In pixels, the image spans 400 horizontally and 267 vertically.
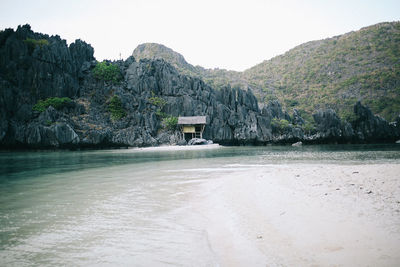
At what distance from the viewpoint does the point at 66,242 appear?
5.38 m

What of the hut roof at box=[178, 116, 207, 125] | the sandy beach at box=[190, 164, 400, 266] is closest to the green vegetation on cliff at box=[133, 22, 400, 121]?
the hut roof at box=[178, 116, 207, 125]

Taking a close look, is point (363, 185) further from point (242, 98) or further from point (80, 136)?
point (242, 98)

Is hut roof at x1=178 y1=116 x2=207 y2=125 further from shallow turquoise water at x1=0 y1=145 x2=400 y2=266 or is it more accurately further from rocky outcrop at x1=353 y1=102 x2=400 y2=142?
shallow turquoise water at x1=0 y1=145 x2=400 y2=266

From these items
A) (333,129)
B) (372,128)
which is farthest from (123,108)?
(372,128)

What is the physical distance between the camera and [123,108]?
227 feet

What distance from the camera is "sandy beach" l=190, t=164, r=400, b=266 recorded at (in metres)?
4.13

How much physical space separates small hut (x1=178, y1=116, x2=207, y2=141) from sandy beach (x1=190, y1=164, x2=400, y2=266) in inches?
2157

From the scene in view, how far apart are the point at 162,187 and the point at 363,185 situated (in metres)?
8.07

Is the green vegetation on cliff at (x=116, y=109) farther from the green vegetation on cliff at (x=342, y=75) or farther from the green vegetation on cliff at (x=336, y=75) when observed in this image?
the green vegetation on cliff at (x=342, y=75)

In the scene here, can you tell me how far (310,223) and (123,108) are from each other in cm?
6881

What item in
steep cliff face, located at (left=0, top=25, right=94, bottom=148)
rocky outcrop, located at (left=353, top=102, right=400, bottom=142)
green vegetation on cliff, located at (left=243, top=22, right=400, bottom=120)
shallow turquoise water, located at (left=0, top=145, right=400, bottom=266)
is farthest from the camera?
green vegetation on cliff, located at (left=243, top=22, right=400, bottom=120)

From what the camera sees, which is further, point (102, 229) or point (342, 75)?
point (342, 75)

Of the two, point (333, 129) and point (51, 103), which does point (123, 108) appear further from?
point (333, 129)

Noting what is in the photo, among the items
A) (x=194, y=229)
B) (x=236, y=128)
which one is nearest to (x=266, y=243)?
(x=194, y=229)
